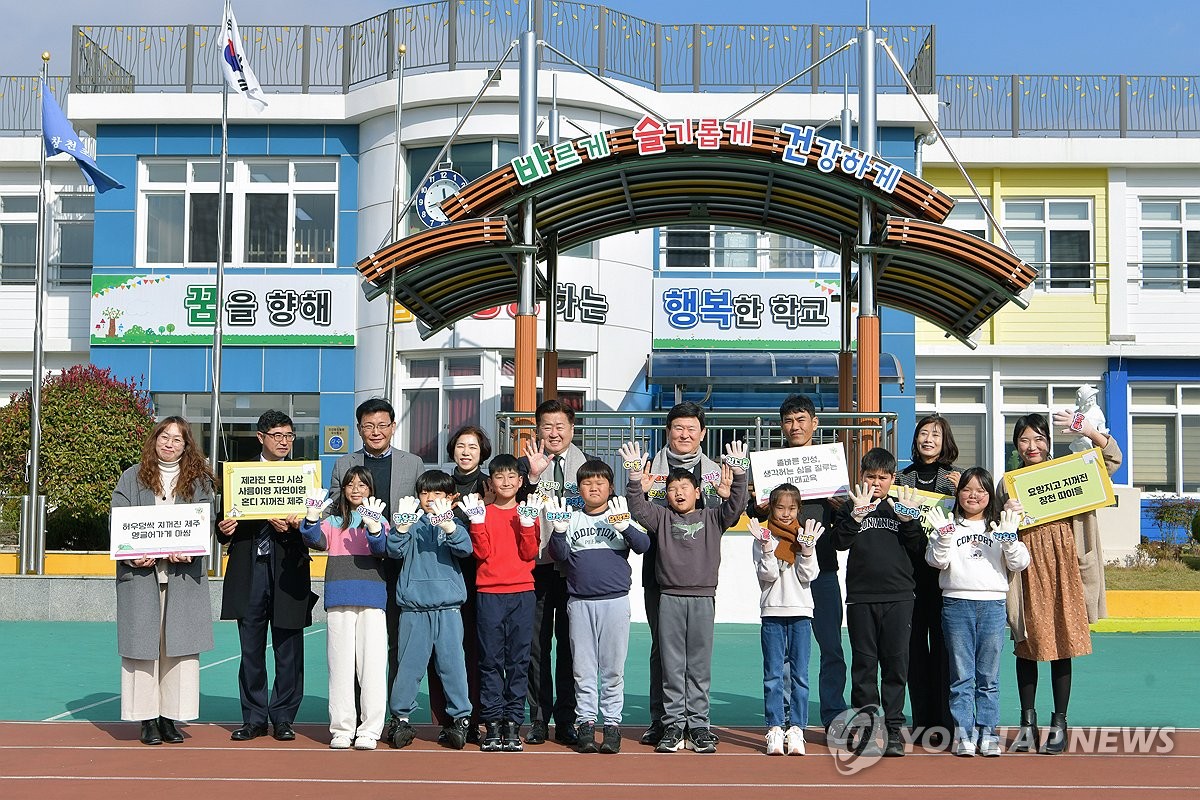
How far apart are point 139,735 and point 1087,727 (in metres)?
5.82

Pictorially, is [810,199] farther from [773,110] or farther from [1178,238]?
[1178,238]

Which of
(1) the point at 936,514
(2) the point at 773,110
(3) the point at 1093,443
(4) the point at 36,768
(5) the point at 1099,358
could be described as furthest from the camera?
(5) the point at 1099,358

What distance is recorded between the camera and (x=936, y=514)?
7297mm

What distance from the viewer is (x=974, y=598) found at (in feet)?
23.9

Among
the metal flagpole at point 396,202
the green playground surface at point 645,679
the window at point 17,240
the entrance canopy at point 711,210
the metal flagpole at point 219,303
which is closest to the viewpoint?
the green playground surface at point 645,679

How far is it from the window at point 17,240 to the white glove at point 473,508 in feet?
67.7

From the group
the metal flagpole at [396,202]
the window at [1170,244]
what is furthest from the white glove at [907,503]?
the window at [1170,244]

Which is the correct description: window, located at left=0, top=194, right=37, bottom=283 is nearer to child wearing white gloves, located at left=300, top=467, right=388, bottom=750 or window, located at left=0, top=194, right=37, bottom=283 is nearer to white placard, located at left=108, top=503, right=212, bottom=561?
white placard, located at left=108, top=503, right=212, bottom=561

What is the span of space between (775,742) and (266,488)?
3.28 metres

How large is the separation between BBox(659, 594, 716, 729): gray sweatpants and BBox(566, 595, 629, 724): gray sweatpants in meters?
0.25

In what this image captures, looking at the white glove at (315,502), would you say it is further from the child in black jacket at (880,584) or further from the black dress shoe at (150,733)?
the child in black jacket at (880,584)

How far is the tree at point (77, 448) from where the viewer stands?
1925cm

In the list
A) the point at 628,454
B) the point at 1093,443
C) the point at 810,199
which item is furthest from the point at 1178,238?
the point at 628,454

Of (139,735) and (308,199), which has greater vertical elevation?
(308,199)
